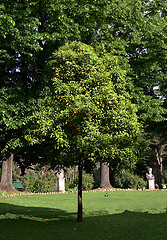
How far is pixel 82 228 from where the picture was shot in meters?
10.2

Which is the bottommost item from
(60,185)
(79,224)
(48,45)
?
(79,224)

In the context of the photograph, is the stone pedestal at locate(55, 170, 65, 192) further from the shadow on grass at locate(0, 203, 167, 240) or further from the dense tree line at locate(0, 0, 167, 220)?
the shadow on grass at locate(0, 203, 167, 240)

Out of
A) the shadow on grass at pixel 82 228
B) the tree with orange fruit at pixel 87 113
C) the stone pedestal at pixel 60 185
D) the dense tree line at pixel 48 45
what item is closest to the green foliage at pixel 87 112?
the tree with orange fruit at pixel 87 113

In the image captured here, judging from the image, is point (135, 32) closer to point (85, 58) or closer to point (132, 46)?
point (132, 46)

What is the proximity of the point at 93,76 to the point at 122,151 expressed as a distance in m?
2.91

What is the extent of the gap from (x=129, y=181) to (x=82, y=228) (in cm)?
2134

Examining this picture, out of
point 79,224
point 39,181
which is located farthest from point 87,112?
point 39,181

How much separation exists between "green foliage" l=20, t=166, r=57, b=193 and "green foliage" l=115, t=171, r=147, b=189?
7.96 m

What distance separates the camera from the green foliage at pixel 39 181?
83.7 ft

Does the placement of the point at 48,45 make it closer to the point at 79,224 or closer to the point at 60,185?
the point at 79,224

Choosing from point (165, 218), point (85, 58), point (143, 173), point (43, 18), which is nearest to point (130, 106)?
point (85, 58)

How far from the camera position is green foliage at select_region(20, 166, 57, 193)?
25.5 m

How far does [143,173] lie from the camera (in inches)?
1394

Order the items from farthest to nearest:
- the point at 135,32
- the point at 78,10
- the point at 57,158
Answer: the point at 135,32
the point at 78,10
the point at 57,158
